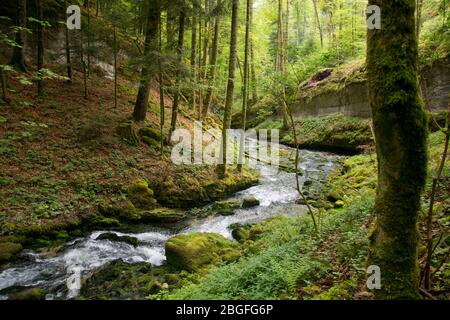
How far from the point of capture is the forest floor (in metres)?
8.45

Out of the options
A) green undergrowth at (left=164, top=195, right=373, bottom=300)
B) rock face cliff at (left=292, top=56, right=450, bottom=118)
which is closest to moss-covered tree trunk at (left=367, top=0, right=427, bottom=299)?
A: green undergrowth at (left=164, top=195, right=373, bottom=300)

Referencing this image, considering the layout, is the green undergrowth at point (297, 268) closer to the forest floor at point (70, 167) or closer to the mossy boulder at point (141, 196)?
the mossy boulder at point (141, 196)

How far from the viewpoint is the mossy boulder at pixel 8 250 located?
6973 millimetres

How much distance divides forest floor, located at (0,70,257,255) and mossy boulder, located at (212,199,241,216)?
2.18 feet

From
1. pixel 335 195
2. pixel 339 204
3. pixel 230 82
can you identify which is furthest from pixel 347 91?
pixel 339 204

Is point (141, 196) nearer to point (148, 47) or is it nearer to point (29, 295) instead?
point (29, 295)

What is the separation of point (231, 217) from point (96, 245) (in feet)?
15.1

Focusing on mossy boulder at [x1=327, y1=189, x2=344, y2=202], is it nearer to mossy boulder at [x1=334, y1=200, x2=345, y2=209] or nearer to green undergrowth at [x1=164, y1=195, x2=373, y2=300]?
mossy boulder at [x1=334, y1=200, x2=345, y2=209]

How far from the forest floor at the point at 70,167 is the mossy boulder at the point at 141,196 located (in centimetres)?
27

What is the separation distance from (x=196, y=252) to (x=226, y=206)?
4300 millimetres

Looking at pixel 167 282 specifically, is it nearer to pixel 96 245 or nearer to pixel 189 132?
pixel 96 245

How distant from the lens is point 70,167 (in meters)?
10.4

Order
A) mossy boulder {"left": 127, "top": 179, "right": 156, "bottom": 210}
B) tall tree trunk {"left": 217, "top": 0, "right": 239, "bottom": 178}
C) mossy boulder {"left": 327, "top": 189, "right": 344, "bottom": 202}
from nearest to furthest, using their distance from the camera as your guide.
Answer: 1. mossy boulder {"left": 127, "top": 179, "right": 156, "bottom": 210}
2. mossy boulder {"left": 327, "top": 189, "right": 344, "bottom": 202}
3. tall tree trunk {"left": 217, "top": 0, "right": 239, "bottom": 178}

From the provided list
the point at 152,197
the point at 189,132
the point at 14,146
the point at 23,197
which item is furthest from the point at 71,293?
the point at 189,132
